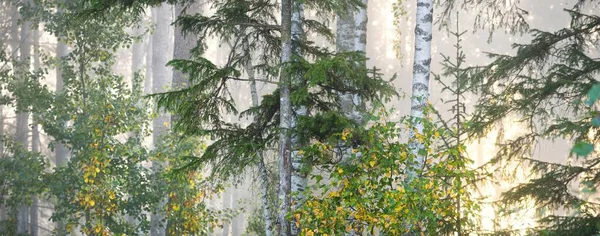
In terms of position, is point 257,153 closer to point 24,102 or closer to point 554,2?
point 24,102

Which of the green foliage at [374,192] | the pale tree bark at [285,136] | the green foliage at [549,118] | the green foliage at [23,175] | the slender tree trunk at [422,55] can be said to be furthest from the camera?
the green foliage at [23,175]

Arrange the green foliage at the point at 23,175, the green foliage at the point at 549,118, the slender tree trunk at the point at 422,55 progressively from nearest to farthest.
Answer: the green foliage at the point at 549,118
the slender tree trunk at the point at 422,55
the green foliage at the point at 23,175

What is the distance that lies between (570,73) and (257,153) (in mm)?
4160

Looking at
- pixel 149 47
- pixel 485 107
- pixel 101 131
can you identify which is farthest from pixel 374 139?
pixel 149 47

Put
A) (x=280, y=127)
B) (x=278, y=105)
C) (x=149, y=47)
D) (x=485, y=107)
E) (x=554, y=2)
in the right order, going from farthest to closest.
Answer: (x=554, y=2) → (x=149, y=47) → (x=485, y=107) → (x=278, y=105) → (x=280, y=127)

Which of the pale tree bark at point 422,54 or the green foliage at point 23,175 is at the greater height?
the pale tree bark at point 422,54

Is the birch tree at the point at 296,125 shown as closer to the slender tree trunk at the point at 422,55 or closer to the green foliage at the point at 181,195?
the slender tree trunk at the point at 422,55

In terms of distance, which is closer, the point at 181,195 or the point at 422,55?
the point at 422,55

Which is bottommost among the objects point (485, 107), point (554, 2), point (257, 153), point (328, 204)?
point (328, 204)

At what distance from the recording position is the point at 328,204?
818 centimetres

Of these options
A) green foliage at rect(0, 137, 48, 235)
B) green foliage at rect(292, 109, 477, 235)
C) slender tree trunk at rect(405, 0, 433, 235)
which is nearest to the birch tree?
green foliage at rect(292, 109, 477, 235)

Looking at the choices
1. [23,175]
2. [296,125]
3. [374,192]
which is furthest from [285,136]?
[23,175]

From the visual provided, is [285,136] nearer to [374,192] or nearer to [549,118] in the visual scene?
[374,192]

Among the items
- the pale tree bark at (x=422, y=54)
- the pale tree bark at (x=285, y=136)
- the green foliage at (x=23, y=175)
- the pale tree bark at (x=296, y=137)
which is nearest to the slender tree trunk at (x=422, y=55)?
the pale tree bark at (x=422, y=54)
